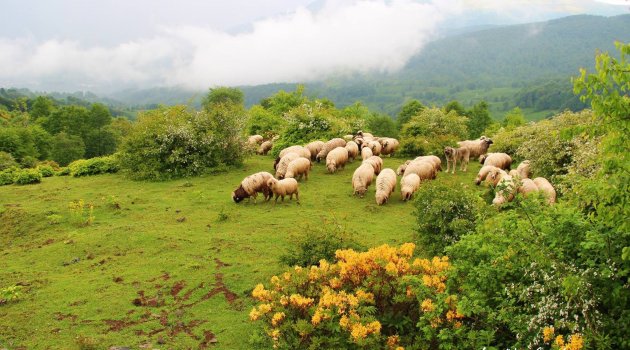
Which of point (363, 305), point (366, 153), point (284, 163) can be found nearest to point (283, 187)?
point (284, 163)

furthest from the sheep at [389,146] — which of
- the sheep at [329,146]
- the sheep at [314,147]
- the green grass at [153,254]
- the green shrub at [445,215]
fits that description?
the green shrub at [445,215]

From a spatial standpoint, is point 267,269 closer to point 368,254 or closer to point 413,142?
point 368,254

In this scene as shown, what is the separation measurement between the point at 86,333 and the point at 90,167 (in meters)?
22.2

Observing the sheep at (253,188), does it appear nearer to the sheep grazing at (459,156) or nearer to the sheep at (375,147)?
the sheep grazing at (459,156)

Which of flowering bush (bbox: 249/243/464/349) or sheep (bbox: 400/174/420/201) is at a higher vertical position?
flowering bush (bbox: 249/243/464/349)

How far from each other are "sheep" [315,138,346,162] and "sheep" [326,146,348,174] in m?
1.86

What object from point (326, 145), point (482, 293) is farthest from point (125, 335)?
point (326, 145)

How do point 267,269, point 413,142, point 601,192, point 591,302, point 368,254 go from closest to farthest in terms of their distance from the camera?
point 601,192
point 591,302
point 368,254
point 267,269
point 413,142

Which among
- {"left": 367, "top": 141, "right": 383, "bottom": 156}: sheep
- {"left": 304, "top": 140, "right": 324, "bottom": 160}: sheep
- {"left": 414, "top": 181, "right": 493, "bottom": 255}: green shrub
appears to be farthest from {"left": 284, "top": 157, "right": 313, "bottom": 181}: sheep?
{"left": 414, "top": 181, "right": 493, "bottom": 255}: green shrub

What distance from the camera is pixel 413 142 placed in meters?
30.6

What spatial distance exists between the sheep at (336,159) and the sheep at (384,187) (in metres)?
5.54

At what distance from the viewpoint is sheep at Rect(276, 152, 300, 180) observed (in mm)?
23447

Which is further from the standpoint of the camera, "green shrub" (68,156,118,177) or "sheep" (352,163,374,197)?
"green shrub" (68,156,118,177)

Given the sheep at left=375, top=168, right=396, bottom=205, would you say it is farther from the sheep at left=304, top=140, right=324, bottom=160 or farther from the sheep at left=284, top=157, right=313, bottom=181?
the sheep at left=304, top=140, right=324, bottom=160
